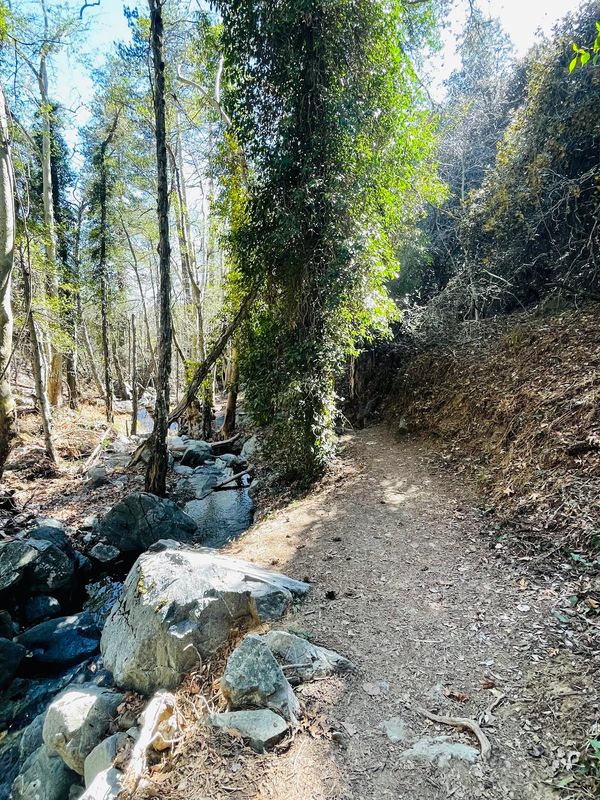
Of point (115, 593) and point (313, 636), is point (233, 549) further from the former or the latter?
point (313, 636)

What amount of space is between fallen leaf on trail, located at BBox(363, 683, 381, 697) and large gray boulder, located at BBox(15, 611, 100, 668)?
12.3ft

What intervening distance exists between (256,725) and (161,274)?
715cm

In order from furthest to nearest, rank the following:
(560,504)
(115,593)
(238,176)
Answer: (238,176)
(115,593)
(560,504)

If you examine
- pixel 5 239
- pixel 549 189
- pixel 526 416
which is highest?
pixel 549 189

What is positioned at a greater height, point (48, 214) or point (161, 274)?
point (48, 214)

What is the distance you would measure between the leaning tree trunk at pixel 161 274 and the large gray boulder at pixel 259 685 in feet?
18.9

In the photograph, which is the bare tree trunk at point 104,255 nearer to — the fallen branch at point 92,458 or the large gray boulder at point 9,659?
the fallen branch at point 92,458

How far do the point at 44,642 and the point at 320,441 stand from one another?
183 inches

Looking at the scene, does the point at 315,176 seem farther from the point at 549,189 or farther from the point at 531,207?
the point at 531,207

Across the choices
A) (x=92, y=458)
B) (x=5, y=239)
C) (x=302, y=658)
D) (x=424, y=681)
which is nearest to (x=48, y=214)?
(x=92, y=458)

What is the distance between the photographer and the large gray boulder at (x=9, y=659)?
430cm

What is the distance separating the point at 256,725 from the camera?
2.34m

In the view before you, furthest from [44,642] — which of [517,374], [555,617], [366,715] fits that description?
[517,374]

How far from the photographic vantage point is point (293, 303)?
7.00 meters
